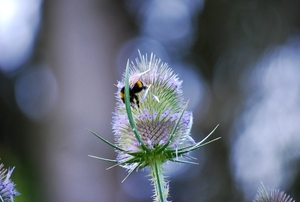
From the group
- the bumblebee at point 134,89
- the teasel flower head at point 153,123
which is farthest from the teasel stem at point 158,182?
the bumblebee at point 134,89

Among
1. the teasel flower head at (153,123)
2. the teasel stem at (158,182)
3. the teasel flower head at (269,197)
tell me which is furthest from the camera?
the teasel flower head at (153,123)

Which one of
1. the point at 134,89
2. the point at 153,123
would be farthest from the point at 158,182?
the point at 134,89

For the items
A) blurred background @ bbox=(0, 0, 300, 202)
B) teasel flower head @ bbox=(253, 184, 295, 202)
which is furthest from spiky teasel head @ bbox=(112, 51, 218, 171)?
blurred background @ bbox=(0, 0, 300, 202)

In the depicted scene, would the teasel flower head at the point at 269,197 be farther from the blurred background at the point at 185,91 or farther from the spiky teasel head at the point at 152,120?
the blurred background at the point at 185,91

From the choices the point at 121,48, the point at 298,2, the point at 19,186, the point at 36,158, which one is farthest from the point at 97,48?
the point at 298,2

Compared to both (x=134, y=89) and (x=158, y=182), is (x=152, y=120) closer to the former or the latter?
(x=134, y=89)

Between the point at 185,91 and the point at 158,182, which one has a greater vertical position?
the point at 185,91

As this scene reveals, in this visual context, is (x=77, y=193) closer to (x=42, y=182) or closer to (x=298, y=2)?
(x=42, y=182)
